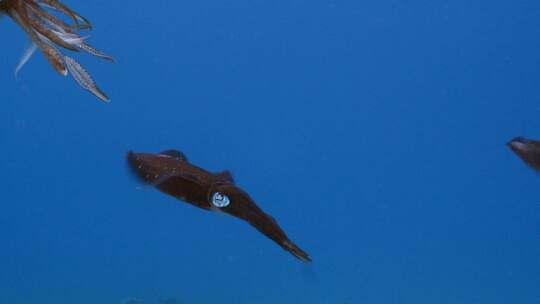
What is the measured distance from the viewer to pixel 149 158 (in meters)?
2.40

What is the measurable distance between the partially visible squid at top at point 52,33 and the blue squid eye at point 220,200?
49 centimetres

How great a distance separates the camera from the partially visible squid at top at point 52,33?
2176 mm

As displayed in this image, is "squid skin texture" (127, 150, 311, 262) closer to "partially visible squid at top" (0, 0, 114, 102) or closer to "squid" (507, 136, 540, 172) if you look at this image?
"partially visible squid at top" (0, 0, 114, 102)

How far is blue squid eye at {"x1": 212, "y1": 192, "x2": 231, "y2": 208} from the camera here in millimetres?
2125

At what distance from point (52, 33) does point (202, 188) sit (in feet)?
2.24

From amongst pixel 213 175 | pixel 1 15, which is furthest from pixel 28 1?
pixel 213 175

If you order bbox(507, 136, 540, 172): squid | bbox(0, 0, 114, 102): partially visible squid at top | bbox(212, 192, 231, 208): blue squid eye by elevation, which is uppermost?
bbox(507, 136, 540, 172): squid

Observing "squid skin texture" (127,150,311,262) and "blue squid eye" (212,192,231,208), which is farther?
"blue squid eye" (212,192,231,208)

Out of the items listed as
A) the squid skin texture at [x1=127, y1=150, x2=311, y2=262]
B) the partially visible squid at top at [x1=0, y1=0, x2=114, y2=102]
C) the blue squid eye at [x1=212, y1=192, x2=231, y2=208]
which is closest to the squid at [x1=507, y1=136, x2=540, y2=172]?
the squid skin texture at [x1=127, y1=150, x2=311, y2=262]

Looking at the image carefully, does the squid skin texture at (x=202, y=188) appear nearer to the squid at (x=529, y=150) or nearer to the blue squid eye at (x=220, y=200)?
the blue squid eye at (x=220, y=200)

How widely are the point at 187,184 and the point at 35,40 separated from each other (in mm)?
660

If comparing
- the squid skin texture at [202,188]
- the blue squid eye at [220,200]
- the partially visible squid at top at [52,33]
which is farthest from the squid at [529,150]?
the partially visible squid at top at [52,33]

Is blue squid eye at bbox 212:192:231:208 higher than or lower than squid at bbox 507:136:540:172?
lower

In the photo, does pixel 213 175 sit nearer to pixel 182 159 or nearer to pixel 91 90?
pixel 182 159
